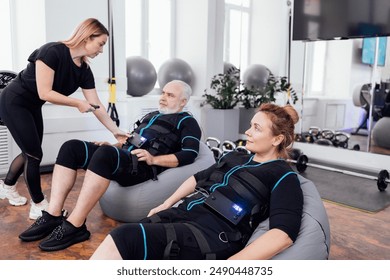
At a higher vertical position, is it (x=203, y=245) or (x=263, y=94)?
(x=263, y=94)

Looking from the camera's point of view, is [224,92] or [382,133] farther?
[224,92]

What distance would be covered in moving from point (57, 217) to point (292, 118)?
1362 mm

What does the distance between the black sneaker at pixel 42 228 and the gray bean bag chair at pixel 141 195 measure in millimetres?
398

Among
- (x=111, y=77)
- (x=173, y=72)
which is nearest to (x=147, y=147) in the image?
(x=111, y=77)

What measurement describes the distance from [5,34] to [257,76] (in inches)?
137

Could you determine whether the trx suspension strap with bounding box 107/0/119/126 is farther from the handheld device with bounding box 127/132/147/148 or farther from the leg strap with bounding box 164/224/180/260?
the leg strap with bounding box 164/224/180/260

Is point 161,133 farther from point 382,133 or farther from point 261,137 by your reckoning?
point 382,133

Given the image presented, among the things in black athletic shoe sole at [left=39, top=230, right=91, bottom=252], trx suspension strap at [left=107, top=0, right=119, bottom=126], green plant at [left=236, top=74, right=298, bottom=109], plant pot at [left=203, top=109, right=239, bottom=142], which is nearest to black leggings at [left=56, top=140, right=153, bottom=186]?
black athletic shoe sole at [left=39, top=230, right=91, bottom=252]

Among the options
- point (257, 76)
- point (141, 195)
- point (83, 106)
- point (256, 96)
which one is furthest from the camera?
point (257, 76)

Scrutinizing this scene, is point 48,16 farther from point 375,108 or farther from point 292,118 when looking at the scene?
point 375,108

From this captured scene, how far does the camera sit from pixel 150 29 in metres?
5.52

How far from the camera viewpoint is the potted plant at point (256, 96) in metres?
5.12
